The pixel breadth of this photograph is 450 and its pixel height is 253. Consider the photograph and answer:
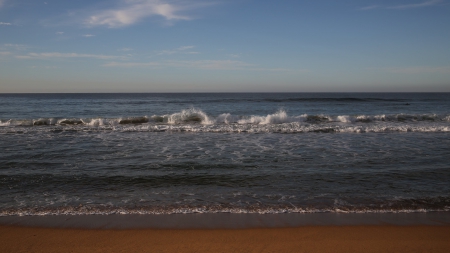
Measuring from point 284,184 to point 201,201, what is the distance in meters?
2.18

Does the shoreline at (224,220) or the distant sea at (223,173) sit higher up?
the distant sea at (223,173)

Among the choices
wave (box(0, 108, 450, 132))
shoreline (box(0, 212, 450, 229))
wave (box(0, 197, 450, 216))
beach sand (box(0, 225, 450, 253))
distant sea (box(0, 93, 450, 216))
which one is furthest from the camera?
wave (box(0, 108, 450, 132))

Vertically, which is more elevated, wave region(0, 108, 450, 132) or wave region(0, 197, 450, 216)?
wave region(0, 108, 450, 132)

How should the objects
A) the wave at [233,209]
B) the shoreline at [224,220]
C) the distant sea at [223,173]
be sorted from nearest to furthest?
the shoreline at [224,220] → the wave at [233,209] → the distant sea at [223,173]

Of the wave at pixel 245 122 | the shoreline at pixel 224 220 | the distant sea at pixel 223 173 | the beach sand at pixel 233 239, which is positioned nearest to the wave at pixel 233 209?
the distant sea at pixel 223 173

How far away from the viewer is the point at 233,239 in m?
4.97

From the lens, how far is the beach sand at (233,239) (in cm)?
468

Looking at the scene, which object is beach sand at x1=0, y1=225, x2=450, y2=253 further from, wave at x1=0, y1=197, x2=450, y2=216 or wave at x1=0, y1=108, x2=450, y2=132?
wave at x1=0, y1=108, x2=450, y2=132

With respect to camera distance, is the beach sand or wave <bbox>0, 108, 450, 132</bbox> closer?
the beach sand

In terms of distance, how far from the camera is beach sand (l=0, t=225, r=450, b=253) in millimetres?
4680

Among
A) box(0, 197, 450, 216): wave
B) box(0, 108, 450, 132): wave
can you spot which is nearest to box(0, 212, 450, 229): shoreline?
box(0, 197, 450, 216): wave

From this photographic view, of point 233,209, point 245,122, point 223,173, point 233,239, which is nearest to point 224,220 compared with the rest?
point 233,209

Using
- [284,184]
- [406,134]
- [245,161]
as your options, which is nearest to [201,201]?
[284,184]

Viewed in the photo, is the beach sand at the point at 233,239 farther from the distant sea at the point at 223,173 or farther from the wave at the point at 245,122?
the wave at the point at 245,122
